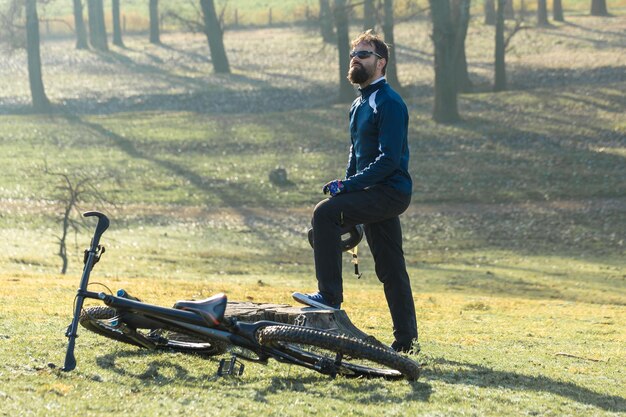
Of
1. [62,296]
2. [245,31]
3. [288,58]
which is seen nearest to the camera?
[62,296]

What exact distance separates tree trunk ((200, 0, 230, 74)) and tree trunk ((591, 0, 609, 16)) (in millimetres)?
24523

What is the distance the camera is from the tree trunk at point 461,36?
41.0 meters

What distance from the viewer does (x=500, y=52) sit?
43188 mm

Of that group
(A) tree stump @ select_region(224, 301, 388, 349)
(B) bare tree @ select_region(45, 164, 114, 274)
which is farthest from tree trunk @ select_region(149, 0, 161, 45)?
(A) tree stump @ select_region(224, 301, 388, 349)

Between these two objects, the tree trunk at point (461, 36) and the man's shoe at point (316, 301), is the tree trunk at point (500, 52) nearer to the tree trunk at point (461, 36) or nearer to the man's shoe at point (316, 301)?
the tree trunk at point (461, 36)

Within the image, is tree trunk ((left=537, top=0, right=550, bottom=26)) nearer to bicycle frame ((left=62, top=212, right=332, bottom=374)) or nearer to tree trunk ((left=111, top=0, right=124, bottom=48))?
→ tree trunk ((left=111, top=0, right=124, bottom=48))

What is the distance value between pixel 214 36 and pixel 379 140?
1825 inches

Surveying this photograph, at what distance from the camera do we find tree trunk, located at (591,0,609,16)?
6662 centimetres

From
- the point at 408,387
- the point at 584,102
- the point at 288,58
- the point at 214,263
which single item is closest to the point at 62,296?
the point at 408,387

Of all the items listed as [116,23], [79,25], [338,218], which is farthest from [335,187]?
[116,23]

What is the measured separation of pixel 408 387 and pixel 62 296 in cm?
659

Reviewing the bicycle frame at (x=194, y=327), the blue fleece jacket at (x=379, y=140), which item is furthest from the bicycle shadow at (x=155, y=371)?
the blue fleece jacket at (x=379, y=140)

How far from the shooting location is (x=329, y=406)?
249 inches

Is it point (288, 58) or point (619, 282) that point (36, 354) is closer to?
point (619, 282)
